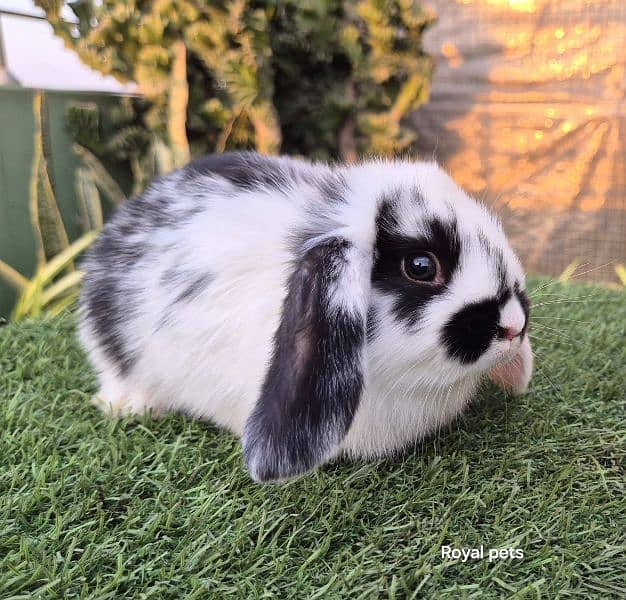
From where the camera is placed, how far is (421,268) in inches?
41.3

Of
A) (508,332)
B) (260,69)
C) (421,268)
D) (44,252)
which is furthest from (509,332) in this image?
(44,252)

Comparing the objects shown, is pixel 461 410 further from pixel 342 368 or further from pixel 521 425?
pixel 342 368

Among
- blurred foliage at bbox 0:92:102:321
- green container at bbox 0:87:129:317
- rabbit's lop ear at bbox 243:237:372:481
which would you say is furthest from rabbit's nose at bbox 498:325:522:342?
green container at bbox 0:87:129:317

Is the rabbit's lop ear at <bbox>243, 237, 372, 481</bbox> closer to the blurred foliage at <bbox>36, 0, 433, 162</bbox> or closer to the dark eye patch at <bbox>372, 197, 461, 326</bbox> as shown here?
the dark eye patch at <bbox>372, 197, 461, 326</bbox>

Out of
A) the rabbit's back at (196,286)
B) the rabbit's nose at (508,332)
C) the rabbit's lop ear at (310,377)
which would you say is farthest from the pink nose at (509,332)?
the rabbit's back at (196,286)

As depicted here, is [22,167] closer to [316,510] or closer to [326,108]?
[326,108]

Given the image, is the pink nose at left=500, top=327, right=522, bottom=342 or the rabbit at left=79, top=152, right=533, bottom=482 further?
the pink nose at left=500, top=327, right=522, bottom=342

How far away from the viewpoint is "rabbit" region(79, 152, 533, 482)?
0.92 meters

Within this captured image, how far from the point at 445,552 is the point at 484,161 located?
2.80 m

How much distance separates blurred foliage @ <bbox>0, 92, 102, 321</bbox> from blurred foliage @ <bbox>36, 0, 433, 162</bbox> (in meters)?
0.42

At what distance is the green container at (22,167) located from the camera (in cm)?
241

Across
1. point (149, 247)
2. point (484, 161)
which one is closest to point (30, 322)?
point (149, 247)

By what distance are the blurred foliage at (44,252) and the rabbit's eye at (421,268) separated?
5.68 ft

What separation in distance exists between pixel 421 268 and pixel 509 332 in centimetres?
20
